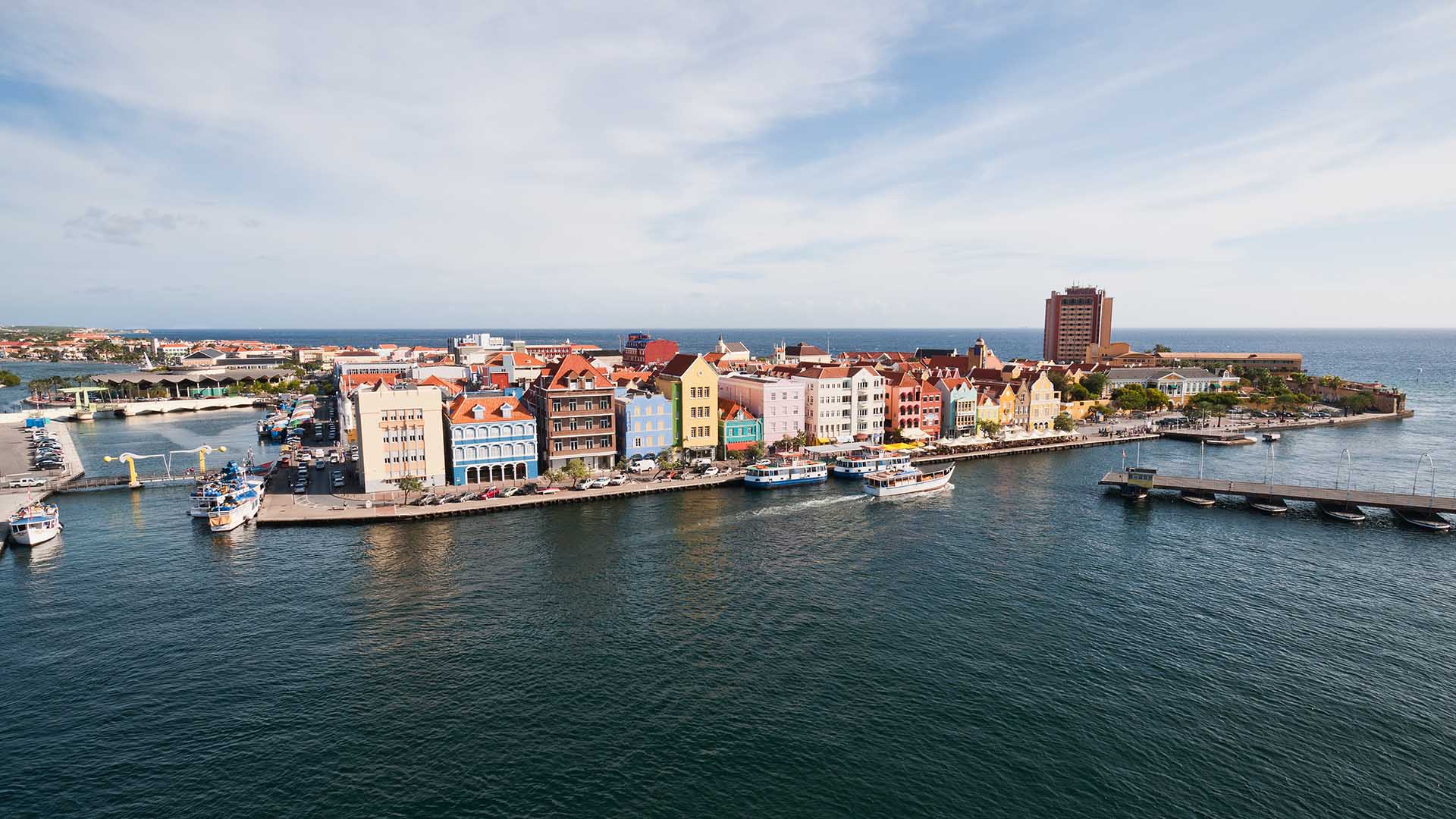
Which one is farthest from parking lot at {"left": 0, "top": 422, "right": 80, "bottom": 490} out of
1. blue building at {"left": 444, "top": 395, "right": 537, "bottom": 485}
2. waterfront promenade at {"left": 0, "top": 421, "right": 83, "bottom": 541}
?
blue building at {"left": 444, "top": 395, "right": 537, "bottom": 485}

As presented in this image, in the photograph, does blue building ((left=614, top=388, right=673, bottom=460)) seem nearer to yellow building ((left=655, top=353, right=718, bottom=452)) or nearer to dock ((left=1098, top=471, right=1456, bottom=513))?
yellow building ((left=655, top=353, right=718, bottom=452))

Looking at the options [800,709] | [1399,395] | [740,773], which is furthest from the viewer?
[1399,395]

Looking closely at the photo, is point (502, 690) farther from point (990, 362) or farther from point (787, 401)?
point (990, 362)

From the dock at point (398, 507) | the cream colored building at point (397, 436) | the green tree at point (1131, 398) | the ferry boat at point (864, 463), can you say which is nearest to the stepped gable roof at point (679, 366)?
the dock at point (398, 507)

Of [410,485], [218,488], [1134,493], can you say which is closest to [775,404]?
[1134,493]

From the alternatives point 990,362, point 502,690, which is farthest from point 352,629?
point 990,362
